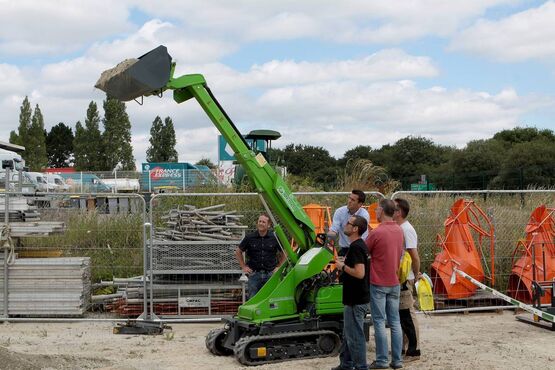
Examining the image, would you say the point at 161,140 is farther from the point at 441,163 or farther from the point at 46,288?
the point at 46,288

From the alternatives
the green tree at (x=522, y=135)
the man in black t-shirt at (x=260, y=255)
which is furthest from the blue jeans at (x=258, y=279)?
the green tree at (x=522, y=135)

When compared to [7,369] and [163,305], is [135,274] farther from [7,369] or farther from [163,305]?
[7,369]

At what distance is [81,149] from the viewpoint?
212ft

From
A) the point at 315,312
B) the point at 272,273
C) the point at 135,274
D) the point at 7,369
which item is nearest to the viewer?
the point at 7,369

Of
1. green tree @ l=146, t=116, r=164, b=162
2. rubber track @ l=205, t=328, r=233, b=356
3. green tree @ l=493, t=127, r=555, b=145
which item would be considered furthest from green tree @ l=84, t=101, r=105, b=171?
rubber track @ l=205, t=328, r=233, b=356

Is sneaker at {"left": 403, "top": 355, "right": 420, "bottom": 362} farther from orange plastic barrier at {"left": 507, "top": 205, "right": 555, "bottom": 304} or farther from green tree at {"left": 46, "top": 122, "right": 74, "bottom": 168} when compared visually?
green tree at {"left": 46, "top": 122, "right": 74, "bottom": 168}

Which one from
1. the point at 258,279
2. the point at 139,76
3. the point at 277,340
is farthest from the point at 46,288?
the point at 139,76

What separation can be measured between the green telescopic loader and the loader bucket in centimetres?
1

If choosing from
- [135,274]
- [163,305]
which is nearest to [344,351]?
[163,305]

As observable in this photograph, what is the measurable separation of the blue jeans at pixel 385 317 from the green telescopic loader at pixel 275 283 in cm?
80

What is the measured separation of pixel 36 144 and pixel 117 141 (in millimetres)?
8421

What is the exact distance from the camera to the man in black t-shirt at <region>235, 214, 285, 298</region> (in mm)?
9266

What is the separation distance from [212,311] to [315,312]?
9.85 ft

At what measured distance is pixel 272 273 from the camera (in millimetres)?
9281
